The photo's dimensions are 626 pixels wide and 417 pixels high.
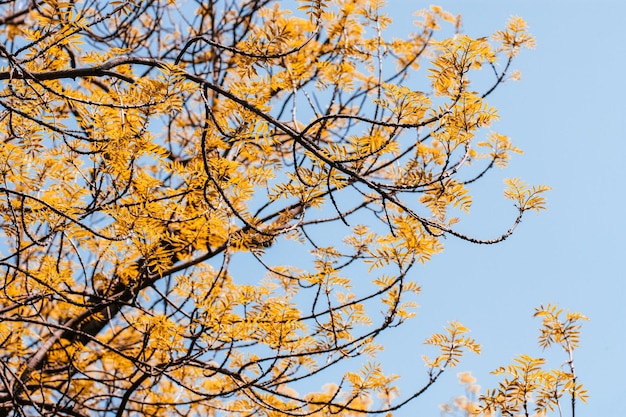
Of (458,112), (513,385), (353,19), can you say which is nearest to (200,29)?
(353,19)

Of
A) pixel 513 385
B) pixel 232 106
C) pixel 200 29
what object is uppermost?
pixel 200 29

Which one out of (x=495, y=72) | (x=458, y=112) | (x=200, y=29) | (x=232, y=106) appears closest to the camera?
(x=458, y=112)

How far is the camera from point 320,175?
205 centimetres

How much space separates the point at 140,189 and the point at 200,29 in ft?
7.88

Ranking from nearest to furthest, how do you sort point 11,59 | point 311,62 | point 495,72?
1. point 11,59
2. point 495,72
3. point 311,62

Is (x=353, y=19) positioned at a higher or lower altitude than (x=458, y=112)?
higher

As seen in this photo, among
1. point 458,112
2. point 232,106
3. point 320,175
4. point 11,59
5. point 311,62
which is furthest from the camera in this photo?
point 311,62

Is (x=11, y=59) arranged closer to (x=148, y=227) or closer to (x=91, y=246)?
(x=148, y=227)

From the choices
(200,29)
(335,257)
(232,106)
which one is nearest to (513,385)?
(335,257)

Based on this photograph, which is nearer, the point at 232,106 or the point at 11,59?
the point at 11,59

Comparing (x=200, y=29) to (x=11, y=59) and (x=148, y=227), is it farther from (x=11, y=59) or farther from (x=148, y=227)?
(x=11, y=59)

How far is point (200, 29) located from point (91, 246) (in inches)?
81.6

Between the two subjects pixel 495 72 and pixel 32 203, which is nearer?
pixel 495 72

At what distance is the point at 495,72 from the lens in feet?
7.25
